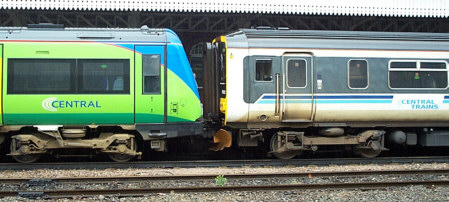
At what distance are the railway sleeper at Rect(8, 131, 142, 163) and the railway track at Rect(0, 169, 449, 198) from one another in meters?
1.20

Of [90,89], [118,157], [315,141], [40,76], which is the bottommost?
[118,157]

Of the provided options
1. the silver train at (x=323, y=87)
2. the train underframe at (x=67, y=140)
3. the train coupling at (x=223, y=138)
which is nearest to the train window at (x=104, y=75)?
the train underframe at (x=67, y=140)

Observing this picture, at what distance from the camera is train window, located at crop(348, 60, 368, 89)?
997cm

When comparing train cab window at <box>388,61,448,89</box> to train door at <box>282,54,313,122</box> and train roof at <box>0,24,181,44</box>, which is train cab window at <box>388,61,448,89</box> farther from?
train roof at <box>0,24,181,44</box>

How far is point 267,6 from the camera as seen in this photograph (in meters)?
13.8

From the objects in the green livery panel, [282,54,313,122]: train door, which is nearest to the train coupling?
the green livery panel

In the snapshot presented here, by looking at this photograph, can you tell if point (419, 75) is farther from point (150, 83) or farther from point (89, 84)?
point (89, 84)

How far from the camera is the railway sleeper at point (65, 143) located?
9.05 m

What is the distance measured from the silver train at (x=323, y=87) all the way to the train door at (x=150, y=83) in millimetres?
1435

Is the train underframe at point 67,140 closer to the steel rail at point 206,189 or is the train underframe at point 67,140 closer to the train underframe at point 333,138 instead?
the steel rail at point 206,189

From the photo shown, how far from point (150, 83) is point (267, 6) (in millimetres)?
6043

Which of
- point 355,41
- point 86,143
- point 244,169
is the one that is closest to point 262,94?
point 244,169

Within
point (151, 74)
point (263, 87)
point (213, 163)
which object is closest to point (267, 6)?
point (263, 87)

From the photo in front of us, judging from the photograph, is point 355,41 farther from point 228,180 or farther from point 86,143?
point 86,143
